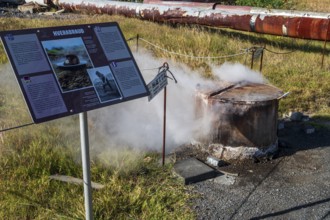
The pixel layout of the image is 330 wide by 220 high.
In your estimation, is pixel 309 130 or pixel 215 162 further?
pixel 309 130

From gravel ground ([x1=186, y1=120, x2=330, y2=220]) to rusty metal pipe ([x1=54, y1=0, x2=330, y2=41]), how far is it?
18.1ft

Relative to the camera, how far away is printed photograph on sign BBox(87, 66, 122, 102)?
315 centimetres

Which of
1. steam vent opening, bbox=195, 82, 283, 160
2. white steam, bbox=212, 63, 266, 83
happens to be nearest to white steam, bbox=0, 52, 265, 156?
white steam, bbox=212, 63, 266, 83

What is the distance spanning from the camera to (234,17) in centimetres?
1189

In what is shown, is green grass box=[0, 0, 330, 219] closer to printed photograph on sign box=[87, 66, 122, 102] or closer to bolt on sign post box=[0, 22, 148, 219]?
bolt on sign post box=[0, 22, 148, 219]

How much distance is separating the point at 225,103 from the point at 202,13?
8.08m

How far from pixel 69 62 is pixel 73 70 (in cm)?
6

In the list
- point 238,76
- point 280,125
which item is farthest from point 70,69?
point 280,125

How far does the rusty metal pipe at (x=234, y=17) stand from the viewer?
1057cm

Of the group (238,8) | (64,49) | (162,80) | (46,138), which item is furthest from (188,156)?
(238,8)

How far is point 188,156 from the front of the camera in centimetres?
534

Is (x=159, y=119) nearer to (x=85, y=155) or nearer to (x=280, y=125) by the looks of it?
(x=280, y=125)

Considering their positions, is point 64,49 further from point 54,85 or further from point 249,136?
point 249,136

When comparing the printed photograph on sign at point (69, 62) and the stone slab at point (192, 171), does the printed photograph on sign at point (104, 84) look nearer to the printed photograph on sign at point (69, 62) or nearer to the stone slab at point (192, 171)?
the printed photograph on sign at point (69, 62)
